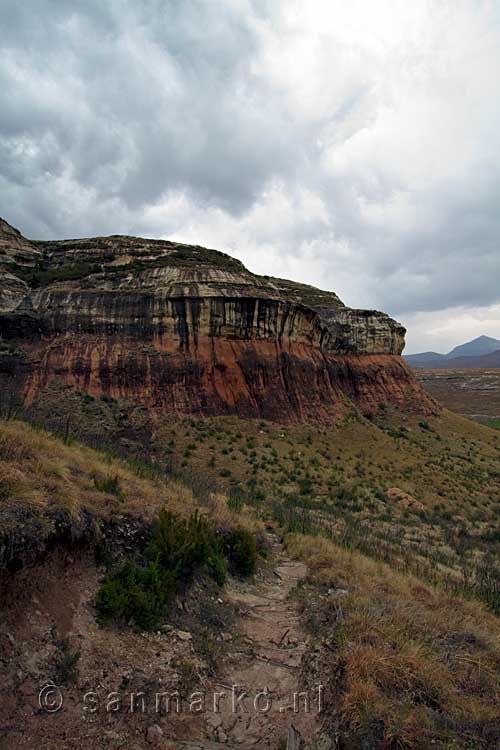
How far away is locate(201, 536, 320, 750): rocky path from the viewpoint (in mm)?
4102

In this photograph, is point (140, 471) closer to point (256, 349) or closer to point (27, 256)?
point (256, 349)

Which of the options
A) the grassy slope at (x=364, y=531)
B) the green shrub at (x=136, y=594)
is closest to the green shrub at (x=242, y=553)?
the grassy slope at (x=364, y=531)

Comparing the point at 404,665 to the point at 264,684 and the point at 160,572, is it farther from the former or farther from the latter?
the point at 160,572

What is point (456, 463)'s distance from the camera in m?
29.7

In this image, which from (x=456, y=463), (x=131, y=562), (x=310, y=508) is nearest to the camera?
(x=131, y=562)

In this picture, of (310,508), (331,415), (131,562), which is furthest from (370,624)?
(331,415)

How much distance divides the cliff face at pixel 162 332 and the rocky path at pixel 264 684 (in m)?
19.2

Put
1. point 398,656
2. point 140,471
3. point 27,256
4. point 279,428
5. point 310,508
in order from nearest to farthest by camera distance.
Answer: point 398,656
point 140,471
point 310,508
point 279,428
point 27,256

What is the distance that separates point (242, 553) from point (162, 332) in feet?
66.5

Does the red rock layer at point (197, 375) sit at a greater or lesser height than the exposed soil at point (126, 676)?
greater

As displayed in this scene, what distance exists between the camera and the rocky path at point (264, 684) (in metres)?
4.10

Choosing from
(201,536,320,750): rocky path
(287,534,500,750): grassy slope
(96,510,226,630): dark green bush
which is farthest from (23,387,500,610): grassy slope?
(96,510,226,630): dark green bush

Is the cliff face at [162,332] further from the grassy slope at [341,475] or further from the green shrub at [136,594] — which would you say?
the green shrub at [136,594]

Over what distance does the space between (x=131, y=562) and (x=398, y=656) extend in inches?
158
